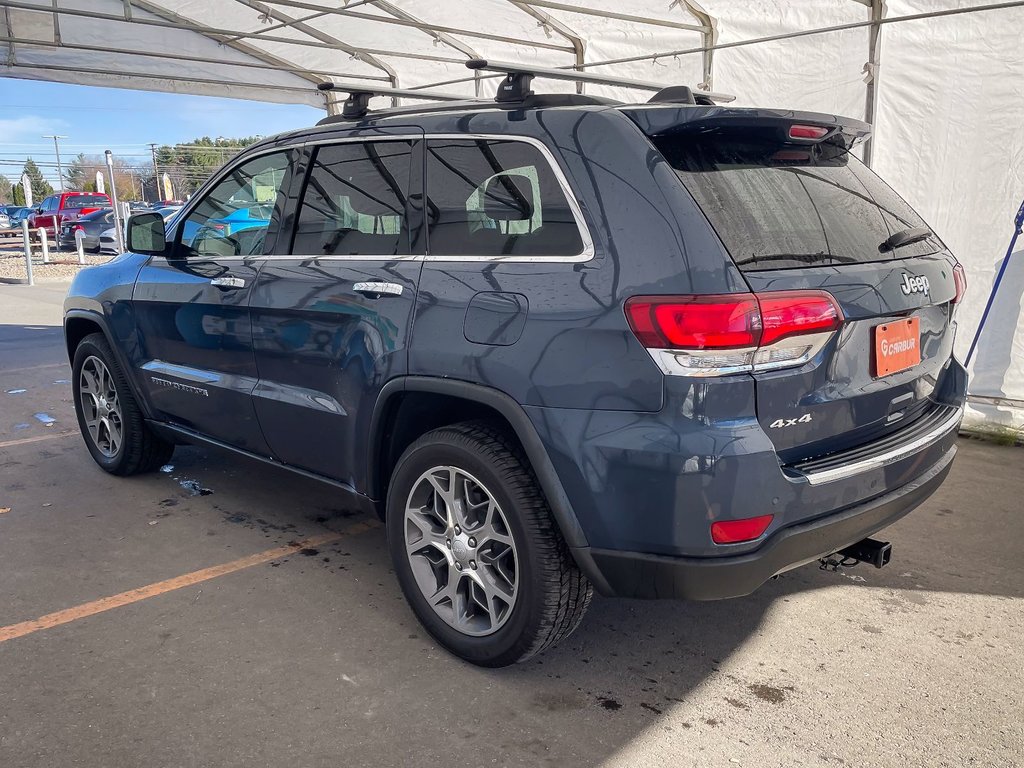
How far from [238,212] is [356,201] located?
91cm

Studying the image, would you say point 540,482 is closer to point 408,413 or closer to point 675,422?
point 675,422

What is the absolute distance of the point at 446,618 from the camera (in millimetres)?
3064

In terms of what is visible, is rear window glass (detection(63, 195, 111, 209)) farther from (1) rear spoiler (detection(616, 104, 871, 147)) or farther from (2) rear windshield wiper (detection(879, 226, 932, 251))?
(2) rear windshield wiper (detection(879, 226, 932, 251))

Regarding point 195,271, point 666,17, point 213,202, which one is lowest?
point 195,271

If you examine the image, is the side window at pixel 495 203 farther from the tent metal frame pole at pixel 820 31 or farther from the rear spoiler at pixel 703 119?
the tent metal frame pole at pixel 820 31

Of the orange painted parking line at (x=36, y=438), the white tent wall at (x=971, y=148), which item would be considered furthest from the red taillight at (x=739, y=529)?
the orange painted parking line at (x=36, y=438)

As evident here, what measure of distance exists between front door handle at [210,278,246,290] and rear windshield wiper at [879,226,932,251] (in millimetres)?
2536

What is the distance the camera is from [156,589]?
11.8 feet

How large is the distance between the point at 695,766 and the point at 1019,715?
→ 1.07m

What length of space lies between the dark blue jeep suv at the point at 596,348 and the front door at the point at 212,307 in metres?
0.15

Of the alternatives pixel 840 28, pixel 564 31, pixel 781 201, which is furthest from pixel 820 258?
pixel 564 31

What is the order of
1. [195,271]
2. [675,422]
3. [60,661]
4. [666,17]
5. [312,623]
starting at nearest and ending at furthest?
[675,422], [60,661], [312,623], [195,271], [666,17]

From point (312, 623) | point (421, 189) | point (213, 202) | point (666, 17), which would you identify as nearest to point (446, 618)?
point (312, 623)

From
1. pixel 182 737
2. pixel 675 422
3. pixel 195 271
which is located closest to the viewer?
pixel 675 422
